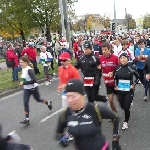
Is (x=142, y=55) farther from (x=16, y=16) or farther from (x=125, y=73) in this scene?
(x=16, y=16)

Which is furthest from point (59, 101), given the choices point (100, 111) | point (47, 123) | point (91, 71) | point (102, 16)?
point (102, 16)

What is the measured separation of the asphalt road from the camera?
5.55 metres

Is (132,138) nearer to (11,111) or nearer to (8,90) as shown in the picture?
(11,111)

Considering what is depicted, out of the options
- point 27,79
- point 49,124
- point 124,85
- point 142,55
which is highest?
point 142,55

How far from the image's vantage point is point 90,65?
6.50m

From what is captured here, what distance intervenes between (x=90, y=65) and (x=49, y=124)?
183 centimetres

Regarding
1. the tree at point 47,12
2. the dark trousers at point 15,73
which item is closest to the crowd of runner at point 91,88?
the dark trousers at point 15,73

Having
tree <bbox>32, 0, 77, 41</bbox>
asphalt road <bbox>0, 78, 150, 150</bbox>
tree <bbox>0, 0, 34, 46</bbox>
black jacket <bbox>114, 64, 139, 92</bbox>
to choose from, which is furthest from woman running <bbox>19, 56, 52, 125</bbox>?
tree <bbox>0, 0, 34, 46</bbox>

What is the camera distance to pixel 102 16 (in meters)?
75.7

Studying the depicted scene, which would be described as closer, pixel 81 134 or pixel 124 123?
pixel 81 134

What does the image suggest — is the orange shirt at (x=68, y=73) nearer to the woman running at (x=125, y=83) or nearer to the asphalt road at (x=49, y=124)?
the woman running at (x=125, y=83)

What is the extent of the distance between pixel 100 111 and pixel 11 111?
604 cm

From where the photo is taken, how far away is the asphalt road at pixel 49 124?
555cm

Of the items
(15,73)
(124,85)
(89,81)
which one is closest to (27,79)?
(89,81)
